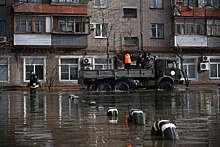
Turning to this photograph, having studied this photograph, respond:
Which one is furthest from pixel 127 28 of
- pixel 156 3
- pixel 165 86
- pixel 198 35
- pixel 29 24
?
pixel 165 86

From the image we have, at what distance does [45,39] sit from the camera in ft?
116

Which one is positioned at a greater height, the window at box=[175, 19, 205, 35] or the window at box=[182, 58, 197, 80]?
the window at box=[175, 19, 205, 35]

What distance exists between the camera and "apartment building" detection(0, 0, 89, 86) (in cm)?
3509

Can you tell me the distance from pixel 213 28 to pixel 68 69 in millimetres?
15203

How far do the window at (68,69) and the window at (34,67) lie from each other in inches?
65.8

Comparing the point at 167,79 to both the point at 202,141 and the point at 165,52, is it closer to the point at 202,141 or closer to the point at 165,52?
the point at 165,52

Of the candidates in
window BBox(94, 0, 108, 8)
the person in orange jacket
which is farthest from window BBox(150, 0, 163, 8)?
the person in orange jacket

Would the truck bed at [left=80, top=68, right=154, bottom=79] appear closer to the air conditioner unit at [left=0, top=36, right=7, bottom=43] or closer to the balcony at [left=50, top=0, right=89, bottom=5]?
the balcony at [left=50, top=0, right=89, bottom=5]

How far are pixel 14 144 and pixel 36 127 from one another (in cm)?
193

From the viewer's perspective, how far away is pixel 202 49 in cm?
3975

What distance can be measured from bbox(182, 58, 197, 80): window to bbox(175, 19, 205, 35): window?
2767mm

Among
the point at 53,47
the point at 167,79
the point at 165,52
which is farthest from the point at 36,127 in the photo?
the point at 165,52

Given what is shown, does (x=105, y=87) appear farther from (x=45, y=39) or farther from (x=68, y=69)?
(x=68, y=69)

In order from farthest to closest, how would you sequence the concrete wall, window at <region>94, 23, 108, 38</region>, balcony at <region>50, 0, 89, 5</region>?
window at <region>94, 23, 108, 38</region> → the concrete wall → balcony at <region>50, 0, 89, 5</region>
